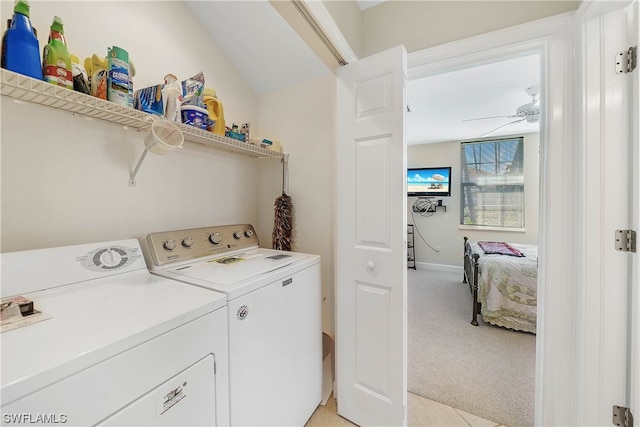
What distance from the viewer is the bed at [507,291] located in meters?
2.54

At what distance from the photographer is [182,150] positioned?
1.51m

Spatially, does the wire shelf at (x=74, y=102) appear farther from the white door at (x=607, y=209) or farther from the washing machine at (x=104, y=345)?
the white door at (x=607, y=209)

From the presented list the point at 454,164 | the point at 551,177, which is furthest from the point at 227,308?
the point at 454,164

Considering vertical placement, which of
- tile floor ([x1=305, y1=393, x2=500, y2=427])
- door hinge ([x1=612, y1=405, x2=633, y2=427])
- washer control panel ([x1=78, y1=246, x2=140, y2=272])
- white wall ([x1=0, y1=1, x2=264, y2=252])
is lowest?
tile floor ([x1=305, y1=393, x2=500, y2=427])

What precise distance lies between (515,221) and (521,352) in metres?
3.02

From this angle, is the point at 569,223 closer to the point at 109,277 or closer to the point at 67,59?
the point at 109,277

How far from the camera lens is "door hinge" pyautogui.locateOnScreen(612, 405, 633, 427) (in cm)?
110

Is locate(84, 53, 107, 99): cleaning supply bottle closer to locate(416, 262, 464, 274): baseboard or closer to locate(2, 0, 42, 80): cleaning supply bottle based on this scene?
locate(2, 0, 42, 80): cleaning supply bottle

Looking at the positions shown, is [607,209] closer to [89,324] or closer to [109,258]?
[89,324]

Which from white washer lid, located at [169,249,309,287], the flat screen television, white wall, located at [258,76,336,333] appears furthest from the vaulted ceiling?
white washer lid, located at [169,249,309,287]

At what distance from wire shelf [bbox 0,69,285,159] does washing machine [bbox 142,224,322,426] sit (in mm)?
555

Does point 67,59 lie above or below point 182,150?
above

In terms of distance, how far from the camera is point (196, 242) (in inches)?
56.2

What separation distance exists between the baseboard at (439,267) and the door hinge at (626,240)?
13.2 feet
